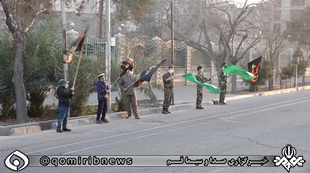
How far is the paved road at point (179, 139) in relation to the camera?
9.08 metres

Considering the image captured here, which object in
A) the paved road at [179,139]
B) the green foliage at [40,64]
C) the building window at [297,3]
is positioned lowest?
the paved road at [179,139]

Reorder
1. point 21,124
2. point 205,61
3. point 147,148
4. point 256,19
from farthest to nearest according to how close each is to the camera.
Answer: point 205,61 → point 256,19 → point 21,124 → point 147,148

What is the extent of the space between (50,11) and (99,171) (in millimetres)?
10366

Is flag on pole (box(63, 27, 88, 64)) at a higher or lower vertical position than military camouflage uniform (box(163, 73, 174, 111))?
higher

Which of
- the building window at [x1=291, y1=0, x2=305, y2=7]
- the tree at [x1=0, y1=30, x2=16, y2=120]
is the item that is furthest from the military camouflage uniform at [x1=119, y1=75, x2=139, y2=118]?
the building window at [x1=291, y1=0, x2=305, y2=7]

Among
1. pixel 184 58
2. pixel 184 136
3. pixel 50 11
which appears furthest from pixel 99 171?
pixel 184 58

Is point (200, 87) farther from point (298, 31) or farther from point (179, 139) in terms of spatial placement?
point (298, 31)

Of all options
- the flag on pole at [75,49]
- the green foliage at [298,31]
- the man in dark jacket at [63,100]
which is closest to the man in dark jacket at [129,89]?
the flag on pole at [75,49]

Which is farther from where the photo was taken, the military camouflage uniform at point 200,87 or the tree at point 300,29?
the tree at point 300,29

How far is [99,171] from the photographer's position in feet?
25.4

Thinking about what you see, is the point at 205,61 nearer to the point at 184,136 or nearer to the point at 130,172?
→ the point at 184,136

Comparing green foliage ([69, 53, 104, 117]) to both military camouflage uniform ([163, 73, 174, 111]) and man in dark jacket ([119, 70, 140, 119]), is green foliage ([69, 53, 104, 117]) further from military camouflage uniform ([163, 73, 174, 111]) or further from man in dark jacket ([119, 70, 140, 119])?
military camouflage uniform ([163, 73, 174, 111])

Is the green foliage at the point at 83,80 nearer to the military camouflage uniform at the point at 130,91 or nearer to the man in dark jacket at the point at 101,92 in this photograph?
the man in dark jacket at the point at 101,92

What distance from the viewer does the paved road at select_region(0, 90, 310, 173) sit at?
9.08 meters
